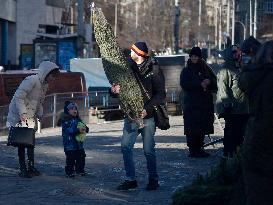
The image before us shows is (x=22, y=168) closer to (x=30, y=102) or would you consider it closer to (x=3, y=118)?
(x=30, y=102)

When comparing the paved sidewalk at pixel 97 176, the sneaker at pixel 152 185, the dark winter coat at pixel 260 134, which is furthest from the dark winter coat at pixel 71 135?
the dark winter coat at pixel 260 134

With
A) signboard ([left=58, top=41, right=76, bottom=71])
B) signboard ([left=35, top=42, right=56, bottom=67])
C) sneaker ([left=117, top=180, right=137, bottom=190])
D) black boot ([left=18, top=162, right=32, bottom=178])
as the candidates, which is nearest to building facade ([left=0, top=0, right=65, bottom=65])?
signboard ([left=58, top=41, right=76, bottom=71])

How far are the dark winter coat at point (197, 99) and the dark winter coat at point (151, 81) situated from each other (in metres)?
3.02

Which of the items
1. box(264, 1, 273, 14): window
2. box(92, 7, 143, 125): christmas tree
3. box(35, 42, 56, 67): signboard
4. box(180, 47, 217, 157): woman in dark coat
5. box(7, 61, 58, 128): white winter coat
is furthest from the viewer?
box(264, 1, 273, 14): window

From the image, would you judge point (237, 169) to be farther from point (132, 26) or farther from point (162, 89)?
point (132, 26)

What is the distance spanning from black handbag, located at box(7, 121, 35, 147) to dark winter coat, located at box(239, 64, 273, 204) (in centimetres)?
589

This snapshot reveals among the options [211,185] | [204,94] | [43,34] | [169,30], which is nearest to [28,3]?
[43,34]

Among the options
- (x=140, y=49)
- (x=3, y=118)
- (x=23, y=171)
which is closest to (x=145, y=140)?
(x=140, y=49)

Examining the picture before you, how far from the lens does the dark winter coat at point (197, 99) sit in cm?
1259

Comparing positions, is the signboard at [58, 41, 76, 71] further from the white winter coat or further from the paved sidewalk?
the white winter coat

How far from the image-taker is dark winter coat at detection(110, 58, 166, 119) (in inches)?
371

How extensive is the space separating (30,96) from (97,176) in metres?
1.35

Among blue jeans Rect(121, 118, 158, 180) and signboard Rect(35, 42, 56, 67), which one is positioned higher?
signboard Rect(35, 42, 56, 67)

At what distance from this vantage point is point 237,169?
6.55 meters
